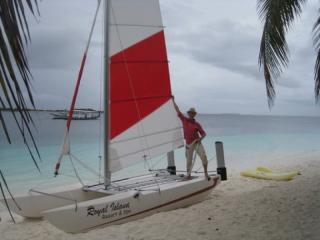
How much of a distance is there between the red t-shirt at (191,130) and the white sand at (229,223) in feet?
3.79

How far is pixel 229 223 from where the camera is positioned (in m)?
5.03

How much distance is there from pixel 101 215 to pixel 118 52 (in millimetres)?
2597

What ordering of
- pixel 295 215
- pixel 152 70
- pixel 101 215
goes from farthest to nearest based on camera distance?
pixel 152 70
pixel 101 215
pixel 295 215

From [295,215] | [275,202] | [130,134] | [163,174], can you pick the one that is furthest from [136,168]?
[295,215]

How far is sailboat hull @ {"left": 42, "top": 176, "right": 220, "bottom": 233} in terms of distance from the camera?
17.2 feet

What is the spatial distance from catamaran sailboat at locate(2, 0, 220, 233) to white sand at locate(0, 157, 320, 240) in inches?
11.4

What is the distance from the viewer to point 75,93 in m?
6.08

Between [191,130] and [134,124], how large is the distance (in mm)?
1089

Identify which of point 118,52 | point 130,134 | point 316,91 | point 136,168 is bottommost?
point 136,168

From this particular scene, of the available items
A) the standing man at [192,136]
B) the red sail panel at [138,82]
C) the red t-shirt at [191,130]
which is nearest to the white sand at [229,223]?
the standing man at [192,136]

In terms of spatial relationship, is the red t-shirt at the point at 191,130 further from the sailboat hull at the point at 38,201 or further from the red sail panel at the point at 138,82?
the sailboat hull at the point at 38,201

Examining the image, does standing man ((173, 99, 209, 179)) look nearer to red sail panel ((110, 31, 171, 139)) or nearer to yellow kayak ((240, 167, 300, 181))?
red sail panel ((110, 31, 171, 139))

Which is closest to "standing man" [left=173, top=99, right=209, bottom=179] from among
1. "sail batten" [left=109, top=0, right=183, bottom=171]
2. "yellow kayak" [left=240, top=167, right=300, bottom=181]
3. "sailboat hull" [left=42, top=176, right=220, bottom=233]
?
"sail batten" [left=109, top=0, right=183, bottom=171]

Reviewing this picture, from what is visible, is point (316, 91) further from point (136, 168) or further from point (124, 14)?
Result: point (136, 168)
